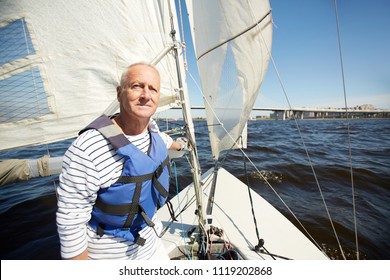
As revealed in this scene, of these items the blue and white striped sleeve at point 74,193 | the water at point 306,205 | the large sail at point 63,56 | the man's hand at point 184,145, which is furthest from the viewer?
the water at point 306,205

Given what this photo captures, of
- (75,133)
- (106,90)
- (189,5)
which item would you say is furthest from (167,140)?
(189,5)

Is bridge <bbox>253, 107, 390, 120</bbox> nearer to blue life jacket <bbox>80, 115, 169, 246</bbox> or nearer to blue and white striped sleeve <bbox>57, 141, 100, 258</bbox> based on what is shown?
blue life jacket <bbox>80, 115, 169, 246</bbox>

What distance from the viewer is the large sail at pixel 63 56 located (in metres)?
1.72

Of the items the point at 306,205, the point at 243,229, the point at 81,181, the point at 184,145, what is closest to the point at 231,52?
the point at 184,145

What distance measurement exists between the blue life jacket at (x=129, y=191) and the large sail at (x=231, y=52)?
1.11 metres

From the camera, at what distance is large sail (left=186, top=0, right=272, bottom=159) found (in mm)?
2260

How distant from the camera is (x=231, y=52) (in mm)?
2582

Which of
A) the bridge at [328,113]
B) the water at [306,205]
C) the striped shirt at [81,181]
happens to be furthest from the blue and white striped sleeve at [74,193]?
the bridge at [328,113]

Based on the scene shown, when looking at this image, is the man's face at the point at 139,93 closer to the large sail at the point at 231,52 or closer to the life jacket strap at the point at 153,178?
the life jacket strap at the point at 153,178

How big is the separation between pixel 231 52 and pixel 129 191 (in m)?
2.34

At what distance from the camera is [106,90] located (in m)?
2.05

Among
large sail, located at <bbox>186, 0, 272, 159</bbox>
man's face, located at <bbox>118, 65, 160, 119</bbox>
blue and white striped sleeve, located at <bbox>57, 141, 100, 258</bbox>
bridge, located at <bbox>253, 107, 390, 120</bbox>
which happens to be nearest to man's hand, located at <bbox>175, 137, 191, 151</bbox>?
large sail, located at <bbox>186, 0, 272, 159</bbox>

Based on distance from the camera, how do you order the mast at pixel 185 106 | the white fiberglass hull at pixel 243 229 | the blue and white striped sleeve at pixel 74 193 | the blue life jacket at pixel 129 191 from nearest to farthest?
the blue and white striped sleeve at pixel 74 193 < the blue life jacket at pixel 129 191 < the mast at pixel 185 106 < the white fiberglass hull at pixel 243 229
